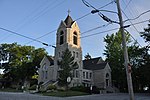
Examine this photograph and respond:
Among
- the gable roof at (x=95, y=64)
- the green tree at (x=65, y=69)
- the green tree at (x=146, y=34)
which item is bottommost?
the green tree at (x=65, y=69)

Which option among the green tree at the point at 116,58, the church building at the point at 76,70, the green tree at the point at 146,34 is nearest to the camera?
the green tree at the point at 146,34

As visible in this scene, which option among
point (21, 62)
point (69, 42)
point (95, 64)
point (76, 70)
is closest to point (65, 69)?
point (76, 70)

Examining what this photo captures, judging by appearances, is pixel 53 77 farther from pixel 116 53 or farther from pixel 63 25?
pixel 116 53

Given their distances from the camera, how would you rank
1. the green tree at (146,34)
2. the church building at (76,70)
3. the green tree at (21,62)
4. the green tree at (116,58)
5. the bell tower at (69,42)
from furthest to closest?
the green tree at (21,62) < the green tree at (116,58) < the church building at (76,70) < the bell tower at (69,42) < the green tree at (146,34)

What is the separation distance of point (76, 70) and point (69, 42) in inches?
244

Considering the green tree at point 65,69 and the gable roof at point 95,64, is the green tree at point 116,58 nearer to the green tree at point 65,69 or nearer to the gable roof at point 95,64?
the gable roof at point 95,64

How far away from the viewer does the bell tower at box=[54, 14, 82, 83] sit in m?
42.1

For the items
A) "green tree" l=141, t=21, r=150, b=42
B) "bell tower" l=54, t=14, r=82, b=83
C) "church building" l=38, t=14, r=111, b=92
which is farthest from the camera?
"church building" l=38, t=14, r=111, b=92

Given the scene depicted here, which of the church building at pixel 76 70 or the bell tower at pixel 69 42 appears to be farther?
the church building at pixel 76 70

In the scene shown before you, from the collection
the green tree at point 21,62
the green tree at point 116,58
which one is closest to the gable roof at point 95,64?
the green tree at point 116,58

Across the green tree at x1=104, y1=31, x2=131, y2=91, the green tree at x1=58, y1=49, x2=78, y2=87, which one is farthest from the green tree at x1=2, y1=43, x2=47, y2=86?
the green tree at x1=58, y1=49, x2=78, y2=87

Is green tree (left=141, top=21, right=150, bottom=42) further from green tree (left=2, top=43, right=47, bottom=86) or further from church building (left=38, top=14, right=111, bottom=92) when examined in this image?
green tree (left=2, top=43, right=47, bottom=86)

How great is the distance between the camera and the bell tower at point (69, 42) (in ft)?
138

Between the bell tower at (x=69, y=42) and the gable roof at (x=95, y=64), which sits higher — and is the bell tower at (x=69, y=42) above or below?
above
